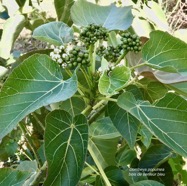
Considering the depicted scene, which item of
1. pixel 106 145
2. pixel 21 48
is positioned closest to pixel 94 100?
pixel 106 145

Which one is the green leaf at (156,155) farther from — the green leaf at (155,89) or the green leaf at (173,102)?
the green leaf at (173,102)

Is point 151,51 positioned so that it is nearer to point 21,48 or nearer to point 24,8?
point 24,8

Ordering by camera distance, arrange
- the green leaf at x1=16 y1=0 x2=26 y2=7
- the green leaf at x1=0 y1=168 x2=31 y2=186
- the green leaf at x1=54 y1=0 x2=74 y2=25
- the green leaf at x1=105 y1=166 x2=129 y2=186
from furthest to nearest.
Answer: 1. the green leaf at x1=16 y1=0 x2=26 y2=7
2. the green leaf at x1=54 y1=0 x2=74 y2=25
3. the green leaf at x1=105 y1=166 x2=129 y2=186
4. the green leaf at x1=0 y1=168 x2=31 y2=186

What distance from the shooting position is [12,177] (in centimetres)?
64

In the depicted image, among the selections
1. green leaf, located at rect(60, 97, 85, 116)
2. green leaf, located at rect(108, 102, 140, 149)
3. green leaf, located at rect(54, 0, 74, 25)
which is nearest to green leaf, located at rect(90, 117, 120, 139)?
green leaf, located at rect(60, 97, 85, 116)

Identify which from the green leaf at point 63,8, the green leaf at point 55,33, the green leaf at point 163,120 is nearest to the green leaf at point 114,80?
the green leaf at point 163,120

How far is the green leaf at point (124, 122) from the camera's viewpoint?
0.63m

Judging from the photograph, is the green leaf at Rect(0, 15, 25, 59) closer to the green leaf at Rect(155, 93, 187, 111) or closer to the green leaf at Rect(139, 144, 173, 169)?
the green leaf at Rect(139, 144, 173, 169)

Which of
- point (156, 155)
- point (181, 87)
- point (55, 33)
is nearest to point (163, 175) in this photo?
point (156, 155)

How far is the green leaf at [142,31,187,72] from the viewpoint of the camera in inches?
24.1

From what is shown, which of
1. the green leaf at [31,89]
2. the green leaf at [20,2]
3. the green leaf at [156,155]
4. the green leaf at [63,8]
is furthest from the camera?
the green leaf at [20,2]

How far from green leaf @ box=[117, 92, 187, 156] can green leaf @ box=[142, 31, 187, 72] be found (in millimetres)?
68

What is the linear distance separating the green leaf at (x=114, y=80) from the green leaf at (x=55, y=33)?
13 centimetres

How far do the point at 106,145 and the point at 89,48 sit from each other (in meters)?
0.29
